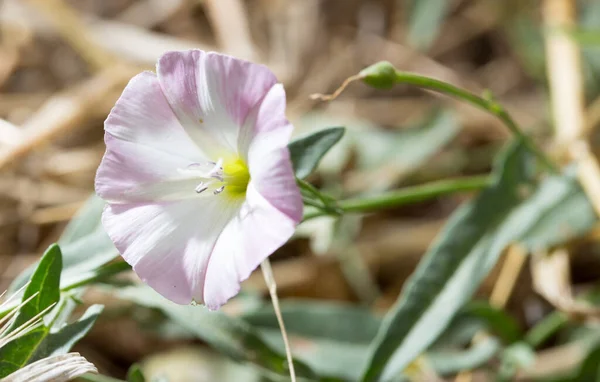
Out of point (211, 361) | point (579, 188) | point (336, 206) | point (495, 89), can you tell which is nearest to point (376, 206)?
point (336, 206)

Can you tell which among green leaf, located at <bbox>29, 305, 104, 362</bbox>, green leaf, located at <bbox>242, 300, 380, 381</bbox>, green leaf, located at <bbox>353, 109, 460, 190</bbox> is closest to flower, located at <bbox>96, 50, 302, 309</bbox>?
green leaf, located at <bbox>29, 305, 104, 362</bbox>

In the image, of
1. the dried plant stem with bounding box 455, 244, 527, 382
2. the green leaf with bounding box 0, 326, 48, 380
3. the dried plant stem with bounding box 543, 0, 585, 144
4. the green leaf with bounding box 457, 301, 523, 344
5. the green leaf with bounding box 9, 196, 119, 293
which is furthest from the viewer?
the dried plant stem with bounding box 543, 0, 585, 144

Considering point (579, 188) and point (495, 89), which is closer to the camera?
point (579, 188)

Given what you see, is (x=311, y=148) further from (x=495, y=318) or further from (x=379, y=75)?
(x=495, y=318)

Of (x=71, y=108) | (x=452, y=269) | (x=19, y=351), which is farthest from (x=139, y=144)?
(x=71, y=108)

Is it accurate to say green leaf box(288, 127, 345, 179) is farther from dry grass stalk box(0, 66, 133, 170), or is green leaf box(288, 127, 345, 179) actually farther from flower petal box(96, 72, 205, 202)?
dry grass stalk box(0, 66, 133, 170)

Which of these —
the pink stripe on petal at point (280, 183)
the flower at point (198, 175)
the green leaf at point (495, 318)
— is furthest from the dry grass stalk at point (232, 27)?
the pink stripe on petal at point (280, 183)

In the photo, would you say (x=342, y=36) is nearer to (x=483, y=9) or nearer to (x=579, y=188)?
(x=483, y=9)
